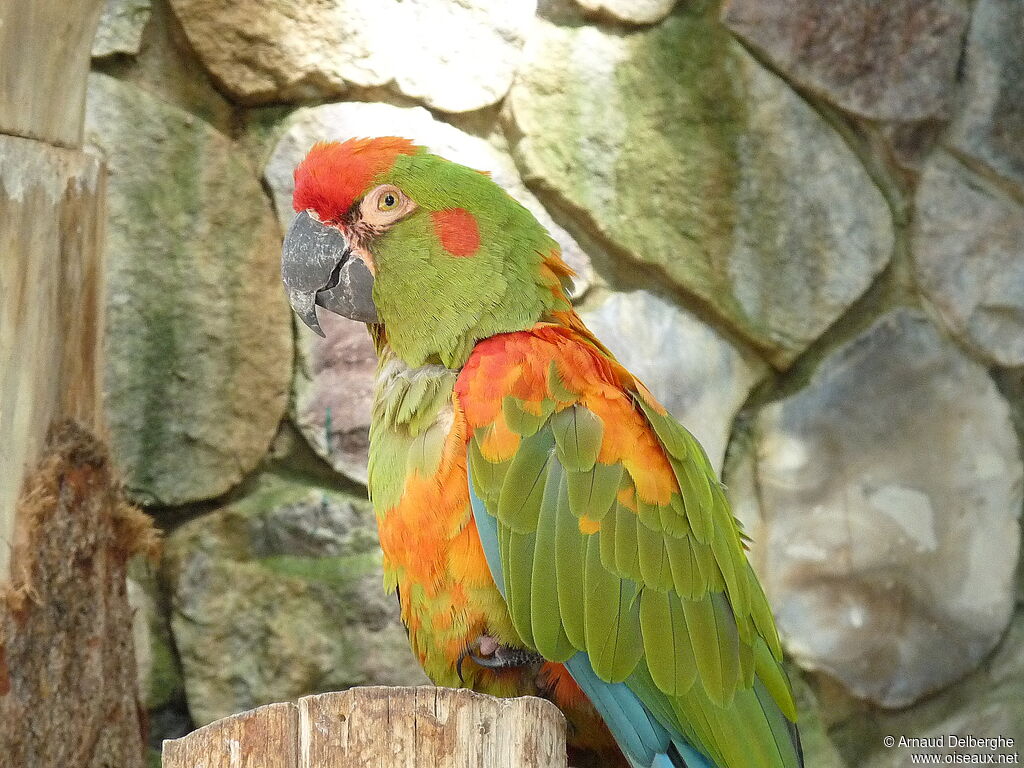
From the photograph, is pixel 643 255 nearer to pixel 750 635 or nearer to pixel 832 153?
pixel 832 153

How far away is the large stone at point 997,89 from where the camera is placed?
6.97ft

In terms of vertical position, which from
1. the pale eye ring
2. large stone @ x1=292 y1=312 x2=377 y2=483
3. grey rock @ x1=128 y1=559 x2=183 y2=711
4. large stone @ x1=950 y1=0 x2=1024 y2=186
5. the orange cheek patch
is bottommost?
grey rock @ x1=128 y1=559 x2=183 y2=711

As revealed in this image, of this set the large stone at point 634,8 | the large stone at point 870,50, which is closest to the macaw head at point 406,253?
the large stone at point 634,8

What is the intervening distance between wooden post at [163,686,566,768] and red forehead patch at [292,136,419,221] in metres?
0.71

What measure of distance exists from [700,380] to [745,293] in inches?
7.2

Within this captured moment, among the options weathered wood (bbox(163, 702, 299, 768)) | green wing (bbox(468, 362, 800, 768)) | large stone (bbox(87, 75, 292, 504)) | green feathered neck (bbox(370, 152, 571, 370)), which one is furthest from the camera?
large stone (bbox(87, 75, 292, 504))

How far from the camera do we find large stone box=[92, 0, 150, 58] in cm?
194

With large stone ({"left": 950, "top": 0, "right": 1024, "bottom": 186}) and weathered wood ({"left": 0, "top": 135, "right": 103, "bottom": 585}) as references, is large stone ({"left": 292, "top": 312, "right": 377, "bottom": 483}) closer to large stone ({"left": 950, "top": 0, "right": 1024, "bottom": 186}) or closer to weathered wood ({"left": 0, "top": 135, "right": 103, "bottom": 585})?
weathered wood ({"left": 0, "top": 135, "right": 103, "bottom": 585})

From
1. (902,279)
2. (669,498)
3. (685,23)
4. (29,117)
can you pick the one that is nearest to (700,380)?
(902,279)

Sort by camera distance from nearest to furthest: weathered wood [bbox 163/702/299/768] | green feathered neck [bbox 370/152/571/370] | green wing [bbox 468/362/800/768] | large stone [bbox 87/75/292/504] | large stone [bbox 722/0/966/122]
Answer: weathered wood [bbox 163/702/299/768]
green wing [bbox 468/362/800/768]
green feathered neck [bbox 370/152/571/370]
large stone [bbox 87/75/292/504]
large stone [bbox 722/0/966/122]

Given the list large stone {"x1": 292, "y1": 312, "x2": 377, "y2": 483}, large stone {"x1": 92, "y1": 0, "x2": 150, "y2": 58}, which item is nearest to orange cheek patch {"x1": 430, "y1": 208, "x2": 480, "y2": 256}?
large stone {"x1": 292, "y1": 312, "x2": 377, "y2": 483}

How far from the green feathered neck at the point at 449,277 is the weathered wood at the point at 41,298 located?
0.45 meters

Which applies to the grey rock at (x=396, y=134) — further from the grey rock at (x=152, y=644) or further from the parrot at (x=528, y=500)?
the grey rock at (x=152, y=644)

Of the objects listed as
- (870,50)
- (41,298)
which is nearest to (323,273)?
(41,298)
